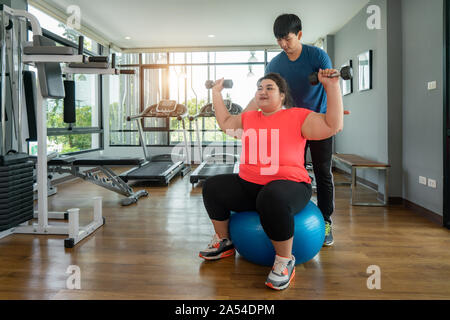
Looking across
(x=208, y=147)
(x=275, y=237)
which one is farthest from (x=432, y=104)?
(x=208, y=147)

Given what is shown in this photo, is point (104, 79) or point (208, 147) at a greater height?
point (104, 79)

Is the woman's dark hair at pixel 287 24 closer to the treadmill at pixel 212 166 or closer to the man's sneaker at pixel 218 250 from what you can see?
the man's sneaker at pixel 218 250

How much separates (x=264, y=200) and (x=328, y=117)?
48 cm

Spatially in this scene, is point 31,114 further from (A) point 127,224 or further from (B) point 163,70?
(B) point 163,70

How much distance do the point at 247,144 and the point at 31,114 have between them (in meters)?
2.07

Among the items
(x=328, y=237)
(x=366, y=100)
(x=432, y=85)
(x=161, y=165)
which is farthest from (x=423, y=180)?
(x=161, y=165)

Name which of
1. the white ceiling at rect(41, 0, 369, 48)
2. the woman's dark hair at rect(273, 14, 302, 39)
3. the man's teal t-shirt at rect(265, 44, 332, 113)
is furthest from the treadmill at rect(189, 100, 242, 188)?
the woman's dark hair at rect(273, 14, 302, 39)

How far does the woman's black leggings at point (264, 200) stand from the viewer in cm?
156

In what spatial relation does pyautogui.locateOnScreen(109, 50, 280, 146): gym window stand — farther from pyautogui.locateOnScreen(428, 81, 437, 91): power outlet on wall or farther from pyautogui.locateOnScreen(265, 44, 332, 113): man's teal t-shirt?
pyautogui.locateOnScreen(265, 44, 332, 113): man's teal t-shirt

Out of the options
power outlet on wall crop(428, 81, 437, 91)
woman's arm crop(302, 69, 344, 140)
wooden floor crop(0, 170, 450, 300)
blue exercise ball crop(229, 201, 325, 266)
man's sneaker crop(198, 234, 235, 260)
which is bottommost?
wooden floor crop(0, 170, 450, 300)

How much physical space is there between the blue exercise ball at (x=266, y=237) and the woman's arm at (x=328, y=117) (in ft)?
1.38

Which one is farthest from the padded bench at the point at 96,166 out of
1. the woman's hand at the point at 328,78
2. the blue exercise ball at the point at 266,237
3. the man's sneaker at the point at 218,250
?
the woman's hand at the point at 328,78

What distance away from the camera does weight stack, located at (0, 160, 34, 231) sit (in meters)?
2.32

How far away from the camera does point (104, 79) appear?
21.5 ft
